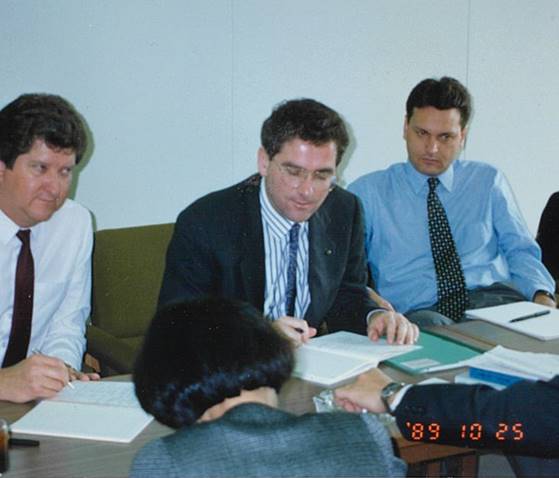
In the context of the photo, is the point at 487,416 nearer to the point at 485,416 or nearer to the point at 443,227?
the point at 485,416

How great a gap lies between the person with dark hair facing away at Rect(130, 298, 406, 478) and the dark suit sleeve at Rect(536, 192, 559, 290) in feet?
8.96

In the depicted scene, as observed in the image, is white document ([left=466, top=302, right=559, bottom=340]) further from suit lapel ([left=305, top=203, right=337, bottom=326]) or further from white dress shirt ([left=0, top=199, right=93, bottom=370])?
white dress shirt ([left=0, top=199, right=93, bottom=370])

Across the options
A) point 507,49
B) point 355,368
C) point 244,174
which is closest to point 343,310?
point 355,368

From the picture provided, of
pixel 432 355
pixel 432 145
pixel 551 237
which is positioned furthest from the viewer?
pixel 551 237

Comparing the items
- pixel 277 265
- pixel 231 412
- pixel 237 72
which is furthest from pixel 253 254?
pixel 237 72

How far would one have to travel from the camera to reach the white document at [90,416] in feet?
5.66

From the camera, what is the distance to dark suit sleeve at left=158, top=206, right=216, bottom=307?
252 centimetres

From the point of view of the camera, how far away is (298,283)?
2705mm

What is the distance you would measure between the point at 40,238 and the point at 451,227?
1.78 metres

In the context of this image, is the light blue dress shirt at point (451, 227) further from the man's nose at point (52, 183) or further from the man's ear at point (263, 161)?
the man's nose at point (52, 183)

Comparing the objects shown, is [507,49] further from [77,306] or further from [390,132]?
[77,306]

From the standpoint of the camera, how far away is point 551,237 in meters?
3.85

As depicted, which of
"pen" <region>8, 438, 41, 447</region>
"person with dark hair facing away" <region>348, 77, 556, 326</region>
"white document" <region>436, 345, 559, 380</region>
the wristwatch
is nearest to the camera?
"pen" <region>8, 438, 41, 447</region>
